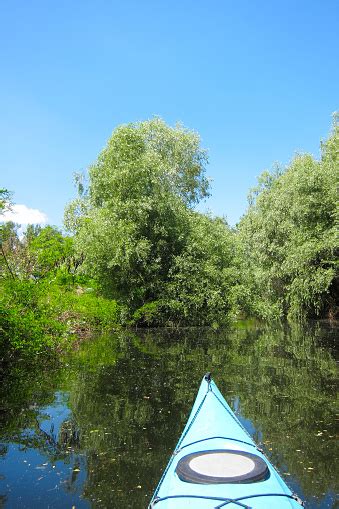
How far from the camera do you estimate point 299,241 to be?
84.4ft

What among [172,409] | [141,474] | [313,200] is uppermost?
[313,200]

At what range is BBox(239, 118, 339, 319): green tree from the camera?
24781 mm

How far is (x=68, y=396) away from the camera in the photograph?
33.2 feet

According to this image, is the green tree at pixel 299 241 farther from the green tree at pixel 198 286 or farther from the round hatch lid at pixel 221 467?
the round hatch lid at pixel 221 467

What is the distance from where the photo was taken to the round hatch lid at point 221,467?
3.99m

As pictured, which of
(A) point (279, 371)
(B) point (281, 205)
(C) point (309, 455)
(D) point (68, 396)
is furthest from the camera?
(B) point (281, 205)

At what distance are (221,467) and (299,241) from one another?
22.7m

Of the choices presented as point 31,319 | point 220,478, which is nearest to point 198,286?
point 31,319

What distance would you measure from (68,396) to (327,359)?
9181 millimetres

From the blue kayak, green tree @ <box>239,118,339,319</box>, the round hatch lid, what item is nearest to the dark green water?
the blue kayak

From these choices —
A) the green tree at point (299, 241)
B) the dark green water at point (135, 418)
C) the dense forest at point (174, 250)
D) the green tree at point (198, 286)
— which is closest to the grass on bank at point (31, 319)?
the dark green water at point (135, 418)

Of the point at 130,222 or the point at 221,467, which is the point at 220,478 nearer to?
the point at 221,467

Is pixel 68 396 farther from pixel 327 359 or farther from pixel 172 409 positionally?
pixel 327 359

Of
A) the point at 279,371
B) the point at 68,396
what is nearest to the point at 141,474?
the point at 68,396
